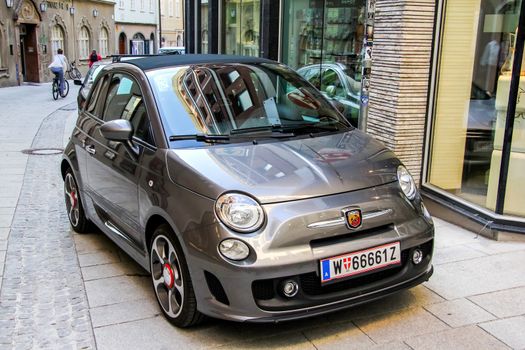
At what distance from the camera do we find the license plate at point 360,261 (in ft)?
10.6

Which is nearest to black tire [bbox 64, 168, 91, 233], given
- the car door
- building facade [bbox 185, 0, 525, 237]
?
the car door

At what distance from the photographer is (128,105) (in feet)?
14.9

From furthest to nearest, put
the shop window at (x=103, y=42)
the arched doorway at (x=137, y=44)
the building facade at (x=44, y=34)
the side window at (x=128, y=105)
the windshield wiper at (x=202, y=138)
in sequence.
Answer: the arched doorway at (x=137, y=44) < the shop window at (x=103, y=42) < the building facade at (x=44, y=34) < the side window at (x=128, y=105) < the windshield wiper at (x=202, y=138)

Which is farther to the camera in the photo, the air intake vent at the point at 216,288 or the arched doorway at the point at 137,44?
the arched doorway at the point at 137,44

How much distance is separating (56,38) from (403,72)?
2859 centimetres

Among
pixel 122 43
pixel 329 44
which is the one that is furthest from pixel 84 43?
pixel 329 44

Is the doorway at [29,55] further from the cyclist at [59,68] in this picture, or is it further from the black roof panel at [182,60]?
the black roof panel at [182,60]

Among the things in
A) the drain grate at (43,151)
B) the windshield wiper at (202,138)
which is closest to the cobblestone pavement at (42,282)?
the windshield wiper at (202,138)

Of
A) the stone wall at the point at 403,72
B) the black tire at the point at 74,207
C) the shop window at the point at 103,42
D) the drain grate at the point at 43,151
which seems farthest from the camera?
the shop window at the point at 103,42

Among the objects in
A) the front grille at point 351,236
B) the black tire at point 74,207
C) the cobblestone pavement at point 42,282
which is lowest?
the cobblestone pavement at point 42,282

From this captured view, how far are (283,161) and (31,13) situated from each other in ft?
89.5

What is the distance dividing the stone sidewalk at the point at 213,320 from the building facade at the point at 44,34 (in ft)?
72.4

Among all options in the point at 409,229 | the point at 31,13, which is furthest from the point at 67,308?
the point at 31,13

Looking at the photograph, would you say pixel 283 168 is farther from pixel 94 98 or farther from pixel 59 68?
pixel 59 68
